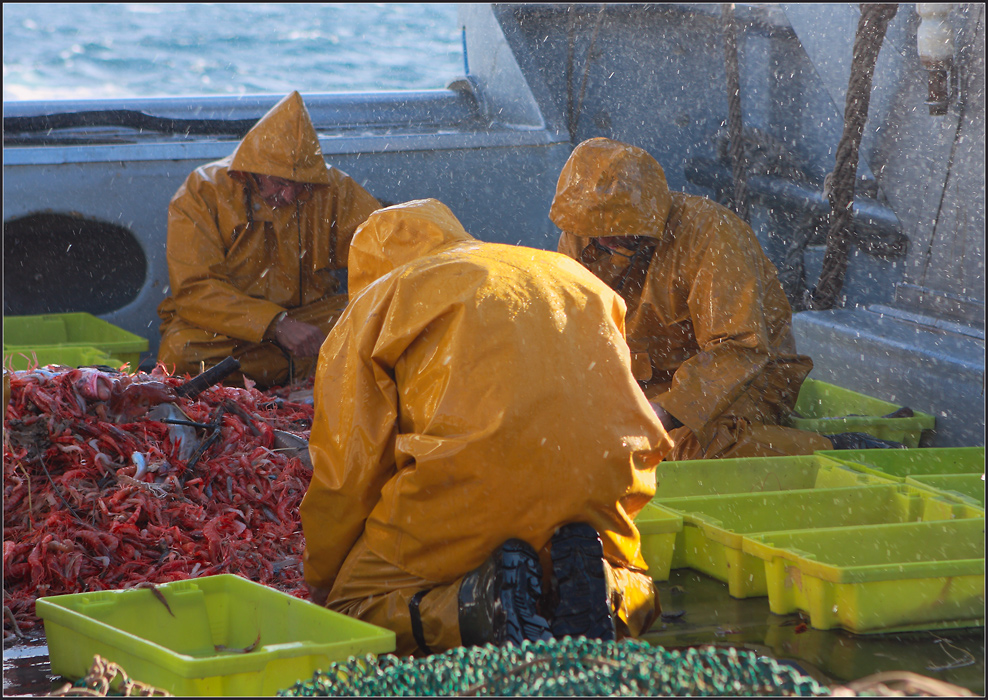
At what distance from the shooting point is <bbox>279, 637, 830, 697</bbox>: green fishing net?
177 centimetres

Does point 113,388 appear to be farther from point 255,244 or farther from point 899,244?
point 899,244

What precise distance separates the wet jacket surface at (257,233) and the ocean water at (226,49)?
3285 centimetres

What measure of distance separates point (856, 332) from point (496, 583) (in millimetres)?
3319

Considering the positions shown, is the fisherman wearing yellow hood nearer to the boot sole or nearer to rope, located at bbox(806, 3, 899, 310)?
rope, located at bbox(806, 3, 899, 310)

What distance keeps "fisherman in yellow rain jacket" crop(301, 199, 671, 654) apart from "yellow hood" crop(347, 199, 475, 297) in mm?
188

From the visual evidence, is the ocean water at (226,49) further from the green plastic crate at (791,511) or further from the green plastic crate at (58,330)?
the green plastic crate at (791,511)

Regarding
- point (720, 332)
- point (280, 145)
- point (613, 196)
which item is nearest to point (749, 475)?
point (720, 332)

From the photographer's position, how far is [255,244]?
555cm

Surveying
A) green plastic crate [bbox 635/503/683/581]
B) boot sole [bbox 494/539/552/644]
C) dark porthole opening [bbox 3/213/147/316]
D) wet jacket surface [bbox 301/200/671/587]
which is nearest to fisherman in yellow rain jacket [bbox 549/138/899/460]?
green plastic crate [bbox 635/503/683/581]

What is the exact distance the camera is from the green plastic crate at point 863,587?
2.67m

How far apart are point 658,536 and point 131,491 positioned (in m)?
1.71

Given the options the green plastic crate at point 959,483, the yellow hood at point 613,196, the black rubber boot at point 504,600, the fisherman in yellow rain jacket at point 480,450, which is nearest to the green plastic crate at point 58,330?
the yellow hood at point 613,196

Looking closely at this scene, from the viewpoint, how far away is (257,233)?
5.54 meters

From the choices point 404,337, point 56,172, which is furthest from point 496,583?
point 56,172
